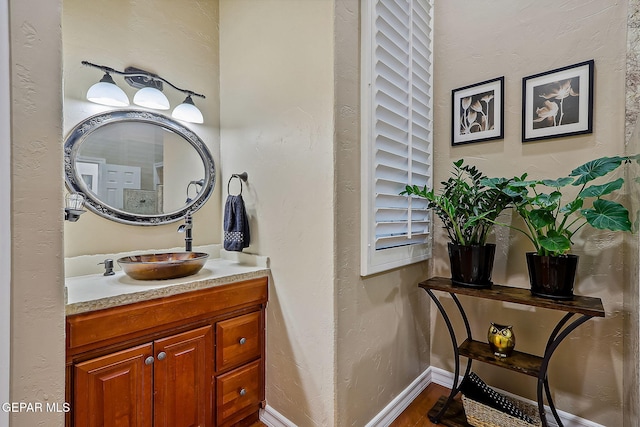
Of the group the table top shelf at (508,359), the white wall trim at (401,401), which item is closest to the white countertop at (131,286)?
the white wall trim at (401,401)

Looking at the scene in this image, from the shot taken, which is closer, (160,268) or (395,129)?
(160,268)

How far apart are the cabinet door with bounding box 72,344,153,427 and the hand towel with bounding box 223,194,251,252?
0.62 m

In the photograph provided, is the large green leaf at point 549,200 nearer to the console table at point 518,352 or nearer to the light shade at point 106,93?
the console table at point 518,352

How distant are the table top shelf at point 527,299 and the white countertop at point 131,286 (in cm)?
99

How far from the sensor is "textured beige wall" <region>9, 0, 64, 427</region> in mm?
777

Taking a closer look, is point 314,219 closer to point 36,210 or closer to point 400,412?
point 36,210

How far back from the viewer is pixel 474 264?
58.4 inches

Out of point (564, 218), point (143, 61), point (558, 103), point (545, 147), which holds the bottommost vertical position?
point (564, 218)

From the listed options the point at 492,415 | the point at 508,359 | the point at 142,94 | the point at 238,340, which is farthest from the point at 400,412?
the point at 142,94

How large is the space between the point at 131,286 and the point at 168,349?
32cm

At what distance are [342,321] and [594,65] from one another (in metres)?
1.79

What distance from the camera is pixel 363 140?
4.59 feet

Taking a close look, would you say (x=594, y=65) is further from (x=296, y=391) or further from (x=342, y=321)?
(x=296, y=391)

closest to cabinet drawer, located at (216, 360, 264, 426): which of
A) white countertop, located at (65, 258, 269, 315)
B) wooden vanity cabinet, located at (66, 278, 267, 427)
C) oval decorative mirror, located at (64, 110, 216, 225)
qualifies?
wooden vanity cabinet, located at (66, 278, 267, 427)
